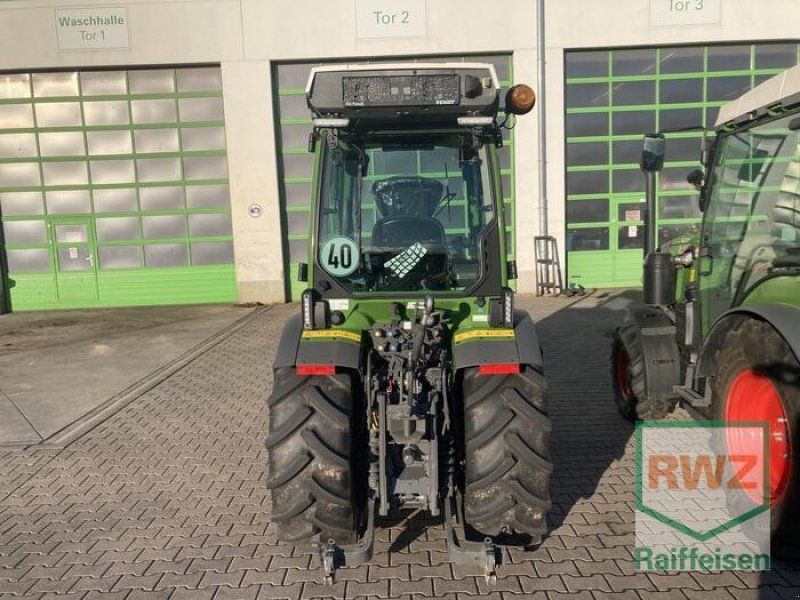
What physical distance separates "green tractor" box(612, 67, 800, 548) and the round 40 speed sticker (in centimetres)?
227

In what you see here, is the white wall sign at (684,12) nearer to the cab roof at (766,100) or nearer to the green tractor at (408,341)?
the cab roof at (766,100)

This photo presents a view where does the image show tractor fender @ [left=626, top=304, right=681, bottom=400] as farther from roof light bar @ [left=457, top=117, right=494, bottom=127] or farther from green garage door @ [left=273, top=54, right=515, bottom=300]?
green garage door @ [left=273, top=54, right=515, bottom=300]

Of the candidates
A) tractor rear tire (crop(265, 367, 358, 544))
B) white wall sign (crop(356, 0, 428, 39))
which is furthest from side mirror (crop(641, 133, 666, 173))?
white wall sign (crop(356, 0, 428, 39))

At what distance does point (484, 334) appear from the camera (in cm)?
354

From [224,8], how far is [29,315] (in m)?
7.88

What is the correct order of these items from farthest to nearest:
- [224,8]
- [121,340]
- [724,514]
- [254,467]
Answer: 1. [224,8]
2. [121,340]
3. [254,467]
4. [724,514]

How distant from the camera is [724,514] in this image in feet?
12.6

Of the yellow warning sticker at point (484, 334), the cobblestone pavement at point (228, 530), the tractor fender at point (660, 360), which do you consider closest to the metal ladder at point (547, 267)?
the cobblestone pavement at point (228, 530)

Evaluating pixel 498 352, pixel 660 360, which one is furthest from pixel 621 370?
pixel 498 352

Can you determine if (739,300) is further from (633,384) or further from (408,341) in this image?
(408,341)

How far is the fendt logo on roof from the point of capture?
11.1 feet

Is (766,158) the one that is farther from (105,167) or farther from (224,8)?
(105,167)

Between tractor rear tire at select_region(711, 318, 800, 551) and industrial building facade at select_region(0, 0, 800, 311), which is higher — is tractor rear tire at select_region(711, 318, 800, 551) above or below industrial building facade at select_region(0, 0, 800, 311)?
below

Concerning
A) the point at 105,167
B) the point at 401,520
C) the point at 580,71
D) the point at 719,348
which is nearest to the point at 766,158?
the point at 719,348
